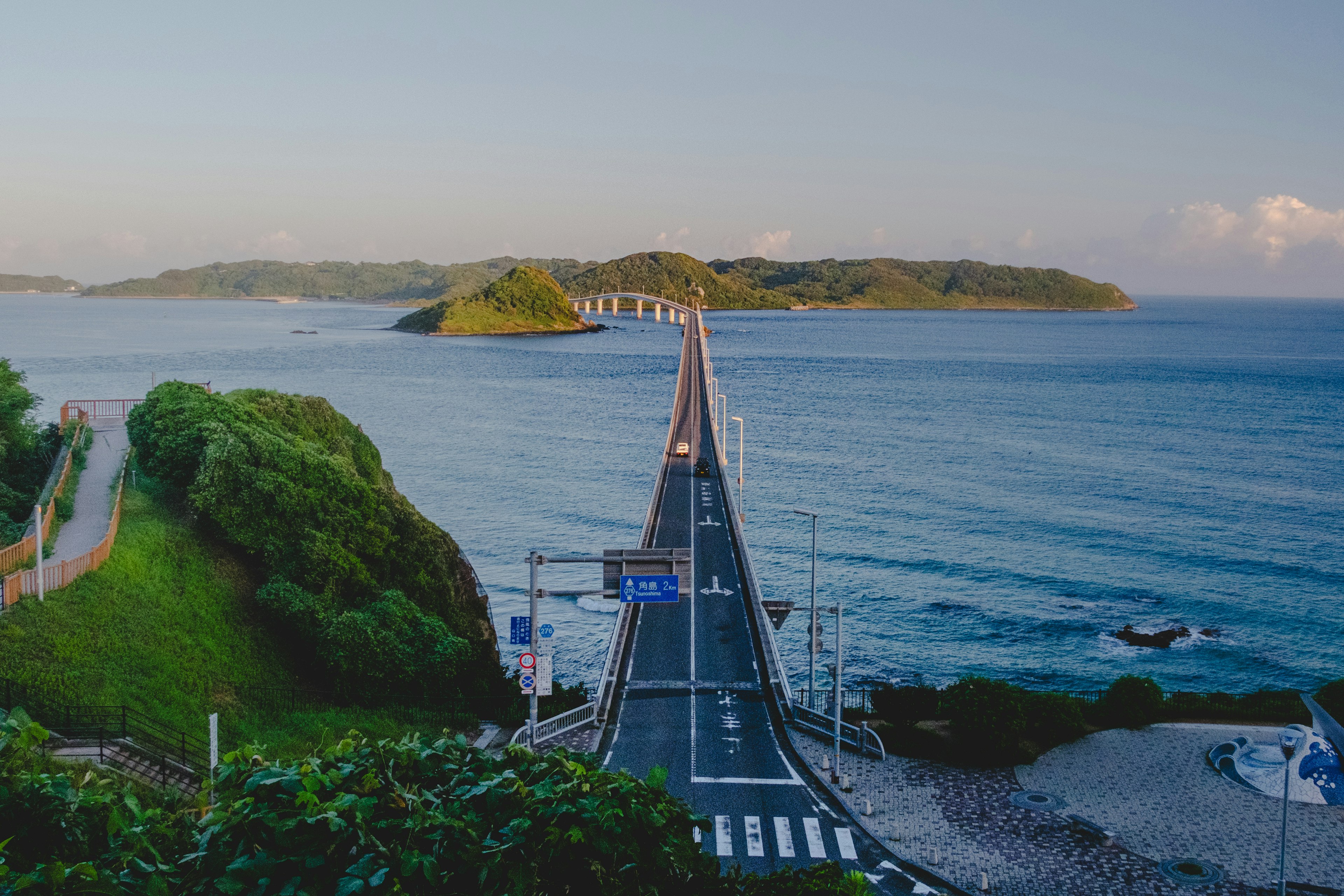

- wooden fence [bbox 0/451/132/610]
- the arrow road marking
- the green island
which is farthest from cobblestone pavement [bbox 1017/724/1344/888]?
wooden fence [bbox 0/451/132/610]

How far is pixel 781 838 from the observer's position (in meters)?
21.7

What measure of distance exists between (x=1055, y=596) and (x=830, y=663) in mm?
15069

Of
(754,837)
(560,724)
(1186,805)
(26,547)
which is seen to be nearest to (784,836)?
(754,837)

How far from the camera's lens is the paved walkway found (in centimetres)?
3134

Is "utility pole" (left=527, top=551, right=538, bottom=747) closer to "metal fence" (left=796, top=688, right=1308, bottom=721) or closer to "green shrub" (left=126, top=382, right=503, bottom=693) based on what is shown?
"green shrub" (left=126, top=382, right=503, bottom=693)

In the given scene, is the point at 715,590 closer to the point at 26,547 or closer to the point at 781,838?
the point at 781,838

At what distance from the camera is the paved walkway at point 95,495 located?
31.3 m

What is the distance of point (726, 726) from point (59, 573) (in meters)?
19.1

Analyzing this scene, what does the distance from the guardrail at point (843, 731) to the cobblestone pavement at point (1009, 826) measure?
0.34 m

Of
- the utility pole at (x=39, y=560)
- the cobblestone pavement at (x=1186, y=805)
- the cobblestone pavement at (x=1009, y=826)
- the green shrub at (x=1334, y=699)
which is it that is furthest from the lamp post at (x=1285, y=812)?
the utility pole at (x=39, y=560)

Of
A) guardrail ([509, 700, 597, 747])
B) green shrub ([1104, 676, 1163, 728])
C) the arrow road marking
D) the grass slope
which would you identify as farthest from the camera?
the arrow road marking

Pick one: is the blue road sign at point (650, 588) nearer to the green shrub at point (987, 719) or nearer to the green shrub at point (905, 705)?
the green shrub at point (905, 705)

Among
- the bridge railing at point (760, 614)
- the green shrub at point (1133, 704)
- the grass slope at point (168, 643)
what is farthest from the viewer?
the bridge railing at point (760, 614)

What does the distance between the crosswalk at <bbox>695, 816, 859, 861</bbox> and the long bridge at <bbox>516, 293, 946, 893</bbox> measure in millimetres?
33
